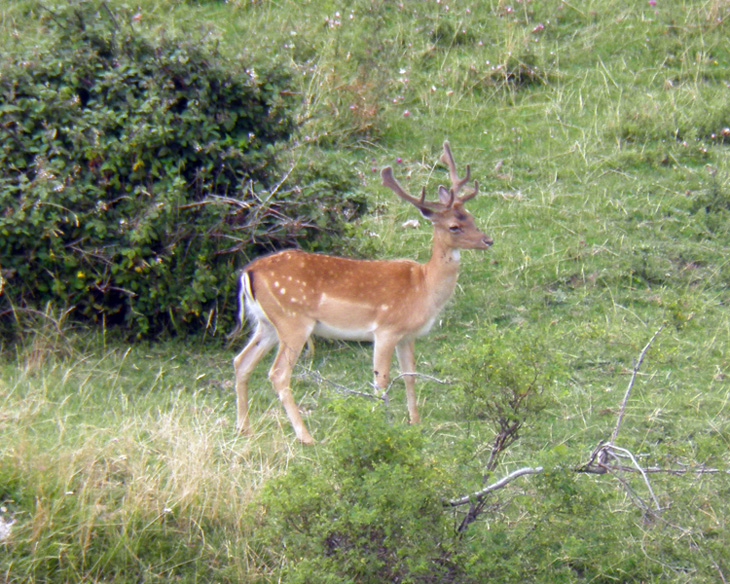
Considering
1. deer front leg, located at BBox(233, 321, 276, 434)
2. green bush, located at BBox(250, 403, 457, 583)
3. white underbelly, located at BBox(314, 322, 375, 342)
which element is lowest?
deer front leg, located at BBox(233, 321, 276, 434)

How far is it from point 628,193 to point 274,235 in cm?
381

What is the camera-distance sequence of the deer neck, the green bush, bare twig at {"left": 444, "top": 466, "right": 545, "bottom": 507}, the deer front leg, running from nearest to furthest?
the green bush
bare twig at {"left": 444, "top": 466, "right": 545, "bottom": 507}
the deer front leg
the deer neck

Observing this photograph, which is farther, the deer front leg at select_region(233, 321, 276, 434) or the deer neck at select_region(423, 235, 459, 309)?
the deer neck at select_region(423, 235, 459, 309)

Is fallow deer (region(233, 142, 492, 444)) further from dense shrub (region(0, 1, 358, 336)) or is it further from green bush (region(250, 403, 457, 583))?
green bush (region(250, 403, 457, 583))

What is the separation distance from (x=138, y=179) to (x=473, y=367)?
12.2 feet

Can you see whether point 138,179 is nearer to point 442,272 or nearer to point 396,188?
point 396,188

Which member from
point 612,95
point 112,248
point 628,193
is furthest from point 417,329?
point 612,95

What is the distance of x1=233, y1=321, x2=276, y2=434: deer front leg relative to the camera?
677 centimetres

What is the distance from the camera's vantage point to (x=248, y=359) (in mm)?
6977

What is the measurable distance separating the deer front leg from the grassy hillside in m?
0.15

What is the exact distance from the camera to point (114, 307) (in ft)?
25.1

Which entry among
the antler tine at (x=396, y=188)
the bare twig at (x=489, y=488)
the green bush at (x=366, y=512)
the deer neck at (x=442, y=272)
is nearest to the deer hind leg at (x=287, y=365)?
the deer neck at (x=442, y=272)

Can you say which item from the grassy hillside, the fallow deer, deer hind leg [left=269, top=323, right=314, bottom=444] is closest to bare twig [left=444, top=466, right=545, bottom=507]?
the grassy hillside

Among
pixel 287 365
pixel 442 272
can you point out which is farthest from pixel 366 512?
pixel 442 272
